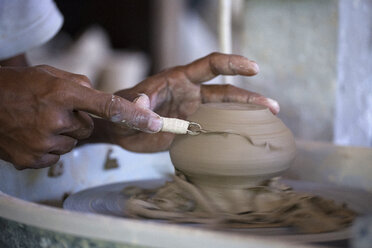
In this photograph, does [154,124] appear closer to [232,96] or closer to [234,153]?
[234,153]

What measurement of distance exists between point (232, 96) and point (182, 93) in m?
0.16

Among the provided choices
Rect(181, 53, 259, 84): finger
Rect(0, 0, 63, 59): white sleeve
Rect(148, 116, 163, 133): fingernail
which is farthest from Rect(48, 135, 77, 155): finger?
Rect(0, 0, 63, 59): white sleeve

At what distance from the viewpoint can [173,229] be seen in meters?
0.84

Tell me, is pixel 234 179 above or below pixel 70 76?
below

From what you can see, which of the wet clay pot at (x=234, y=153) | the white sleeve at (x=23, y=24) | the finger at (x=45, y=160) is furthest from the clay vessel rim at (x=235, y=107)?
the white sleeve at (x=23, y=24)

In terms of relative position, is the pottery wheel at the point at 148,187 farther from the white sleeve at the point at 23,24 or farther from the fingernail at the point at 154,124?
the white sleeve at the point at 23,24

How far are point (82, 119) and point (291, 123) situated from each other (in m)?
1.56

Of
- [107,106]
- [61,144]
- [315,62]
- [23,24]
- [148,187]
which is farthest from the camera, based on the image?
[315,62]

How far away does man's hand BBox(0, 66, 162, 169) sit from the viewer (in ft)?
3.89

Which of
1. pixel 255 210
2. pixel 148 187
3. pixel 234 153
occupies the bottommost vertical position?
pixel 148 187

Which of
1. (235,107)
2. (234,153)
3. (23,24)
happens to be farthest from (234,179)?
(23,24)

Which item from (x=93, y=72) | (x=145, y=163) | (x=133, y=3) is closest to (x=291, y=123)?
(x=145, y=163)

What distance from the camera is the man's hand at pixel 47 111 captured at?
1.19m

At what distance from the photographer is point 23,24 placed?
78.9 inches
